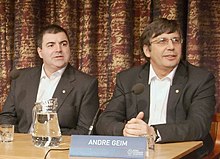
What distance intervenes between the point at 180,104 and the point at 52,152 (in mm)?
930

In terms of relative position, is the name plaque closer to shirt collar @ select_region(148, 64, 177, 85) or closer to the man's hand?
the man's hand

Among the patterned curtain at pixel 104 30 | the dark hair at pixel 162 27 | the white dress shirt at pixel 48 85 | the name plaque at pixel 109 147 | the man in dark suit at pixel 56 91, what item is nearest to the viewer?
the name plaque at pixel 109 147

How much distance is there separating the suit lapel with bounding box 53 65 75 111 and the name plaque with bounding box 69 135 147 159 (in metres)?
1.12

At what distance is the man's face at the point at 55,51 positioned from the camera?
3100 mm

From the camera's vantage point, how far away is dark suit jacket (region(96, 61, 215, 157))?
2.42 meters

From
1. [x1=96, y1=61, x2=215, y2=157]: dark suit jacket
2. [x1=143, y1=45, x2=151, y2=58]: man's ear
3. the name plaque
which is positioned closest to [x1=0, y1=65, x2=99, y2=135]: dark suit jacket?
[x1=96, y1=61, x2=215, y2=157]: dark suit jacket

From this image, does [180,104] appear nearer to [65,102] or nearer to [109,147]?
[65,102]

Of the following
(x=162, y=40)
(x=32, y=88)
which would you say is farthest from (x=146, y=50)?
(x=32, y=88)

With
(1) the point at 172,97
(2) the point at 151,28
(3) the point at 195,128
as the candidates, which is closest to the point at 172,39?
(2) the point at 151,28

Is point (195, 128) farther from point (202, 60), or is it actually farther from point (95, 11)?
point (95, 11)

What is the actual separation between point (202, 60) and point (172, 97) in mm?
761

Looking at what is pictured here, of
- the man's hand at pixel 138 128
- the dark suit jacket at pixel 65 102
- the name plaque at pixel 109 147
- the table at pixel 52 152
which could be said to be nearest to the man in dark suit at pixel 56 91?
the dark suit jacket at pixel 65 102

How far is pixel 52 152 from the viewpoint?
78.8 inches

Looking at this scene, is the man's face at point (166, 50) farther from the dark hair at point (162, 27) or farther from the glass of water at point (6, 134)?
the glass of water at point (6, 134)
